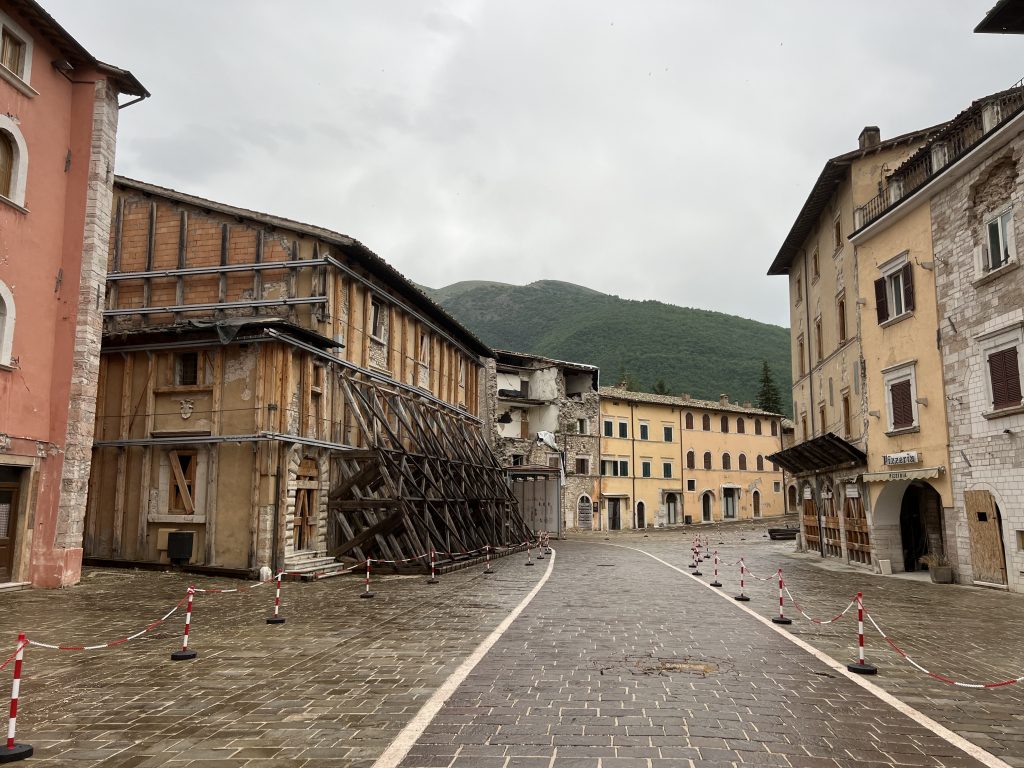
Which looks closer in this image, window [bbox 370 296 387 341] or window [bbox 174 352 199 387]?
window [bbox 174 352 199 387]

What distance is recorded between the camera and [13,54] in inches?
601

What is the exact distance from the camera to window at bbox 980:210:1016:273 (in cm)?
1716

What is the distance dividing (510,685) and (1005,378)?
1538 cm

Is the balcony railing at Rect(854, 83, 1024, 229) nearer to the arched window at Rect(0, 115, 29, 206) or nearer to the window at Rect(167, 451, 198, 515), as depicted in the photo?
the window at Rect(167, 451, 198, 515)

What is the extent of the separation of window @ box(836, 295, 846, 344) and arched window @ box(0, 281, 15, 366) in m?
24.4

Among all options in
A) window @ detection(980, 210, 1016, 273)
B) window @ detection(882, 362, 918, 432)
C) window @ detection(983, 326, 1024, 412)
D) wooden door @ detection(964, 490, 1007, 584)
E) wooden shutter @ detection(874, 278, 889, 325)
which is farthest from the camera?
wooden shutter @ detection(874, 278, 889, 325)

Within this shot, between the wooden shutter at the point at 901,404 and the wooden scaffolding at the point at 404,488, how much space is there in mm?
13581

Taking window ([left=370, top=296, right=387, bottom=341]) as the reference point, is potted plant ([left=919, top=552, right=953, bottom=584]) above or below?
below

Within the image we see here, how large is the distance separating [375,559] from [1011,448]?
15.9 m

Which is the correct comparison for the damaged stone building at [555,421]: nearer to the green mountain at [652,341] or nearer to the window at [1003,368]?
the green mountain at [652,341]

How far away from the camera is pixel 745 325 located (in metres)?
133

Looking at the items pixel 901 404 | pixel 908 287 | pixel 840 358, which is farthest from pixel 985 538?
pixel 840 358

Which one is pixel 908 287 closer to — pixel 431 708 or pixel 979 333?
pixel 979 333

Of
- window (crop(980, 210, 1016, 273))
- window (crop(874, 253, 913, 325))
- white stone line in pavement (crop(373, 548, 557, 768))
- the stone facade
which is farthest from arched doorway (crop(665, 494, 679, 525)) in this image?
white stone line in pavement (crop(373, 548, 557, 768))
